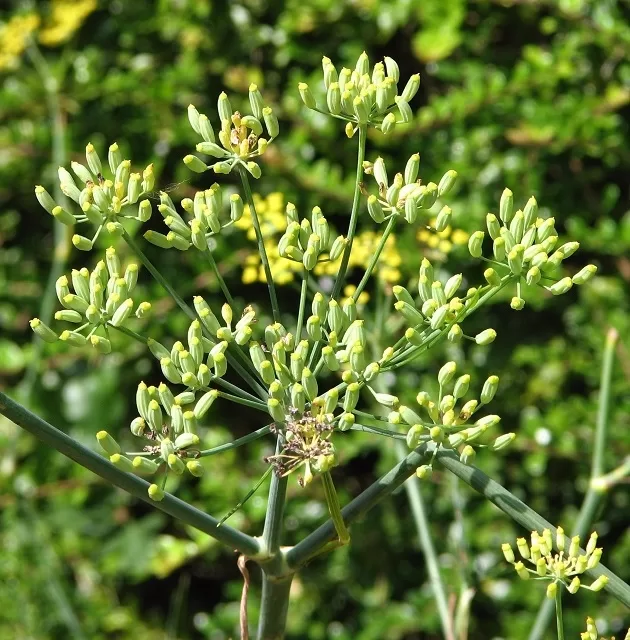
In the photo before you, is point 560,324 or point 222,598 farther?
point 222,598

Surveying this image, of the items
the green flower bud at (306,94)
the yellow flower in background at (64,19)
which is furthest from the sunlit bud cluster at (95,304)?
the yellow flower in background at (64,19)

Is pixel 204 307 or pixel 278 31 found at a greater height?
pixel 278 31

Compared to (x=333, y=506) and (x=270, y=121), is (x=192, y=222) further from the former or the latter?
(x=333, y=506)

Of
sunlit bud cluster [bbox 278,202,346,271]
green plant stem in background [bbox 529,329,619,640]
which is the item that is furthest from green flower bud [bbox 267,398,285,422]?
green plant stem in background [bbox 529,329,619,640]

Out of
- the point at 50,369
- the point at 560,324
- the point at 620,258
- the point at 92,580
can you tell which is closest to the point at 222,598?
the point at 92,580

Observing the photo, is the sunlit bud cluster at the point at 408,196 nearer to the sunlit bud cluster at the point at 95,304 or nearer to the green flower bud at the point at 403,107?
the green flower bud at the point at 403,107

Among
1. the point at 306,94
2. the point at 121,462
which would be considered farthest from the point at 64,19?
the point at 121,462

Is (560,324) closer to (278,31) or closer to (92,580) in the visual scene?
(278,31)

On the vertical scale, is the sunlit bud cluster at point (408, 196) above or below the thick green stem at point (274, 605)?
above
